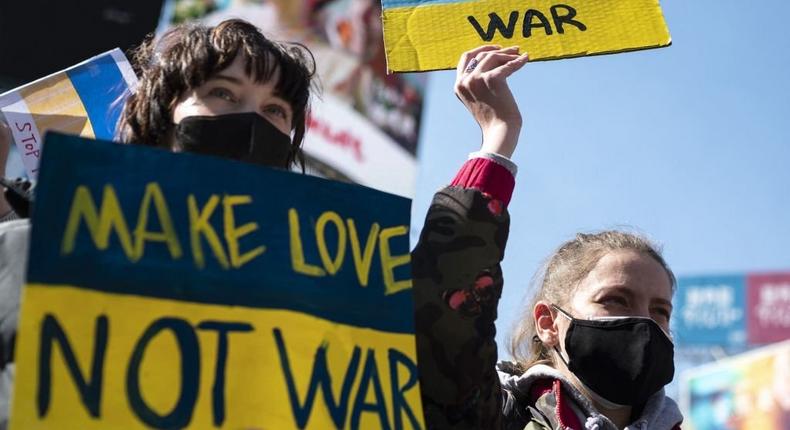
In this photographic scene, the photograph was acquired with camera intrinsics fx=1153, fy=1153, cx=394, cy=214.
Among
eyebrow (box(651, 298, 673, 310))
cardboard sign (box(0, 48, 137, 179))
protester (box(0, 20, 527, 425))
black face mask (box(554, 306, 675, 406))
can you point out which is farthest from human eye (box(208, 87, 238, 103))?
eyebrow (box(651, 298, 673, 310))

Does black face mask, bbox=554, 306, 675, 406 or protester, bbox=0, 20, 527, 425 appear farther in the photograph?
black face mask, bbox=554, 306, 675, 406

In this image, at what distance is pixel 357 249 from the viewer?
1.67 meters

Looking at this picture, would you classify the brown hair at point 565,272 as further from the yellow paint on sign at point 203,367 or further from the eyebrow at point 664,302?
the yellow paint on sign at point 203,367

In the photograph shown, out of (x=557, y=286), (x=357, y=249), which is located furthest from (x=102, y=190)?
(x=557, y=286)

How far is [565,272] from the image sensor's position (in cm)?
264

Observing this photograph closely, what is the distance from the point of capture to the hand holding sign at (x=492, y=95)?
1914 millimetres

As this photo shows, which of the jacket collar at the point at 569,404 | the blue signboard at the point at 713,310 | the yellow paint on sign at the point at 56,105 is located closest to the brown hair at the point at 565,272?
the jacket collar at the point at 569,404

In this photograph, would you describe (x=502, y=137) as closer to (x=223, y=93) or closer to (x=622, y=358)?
(x=223, y=93)

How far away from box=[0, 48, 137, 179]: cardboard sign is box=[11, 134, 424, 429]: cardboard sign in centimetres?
119

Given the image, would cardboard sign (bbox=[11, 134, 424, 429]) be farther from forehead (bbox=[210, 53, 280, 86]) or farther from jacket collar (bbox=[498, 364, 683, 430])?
jacket collar (bbox=[498, 364, 683, 430])

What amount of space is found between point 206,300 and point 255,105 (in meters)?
0.45

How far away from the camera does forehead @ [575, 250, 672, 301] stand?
8.19 ft

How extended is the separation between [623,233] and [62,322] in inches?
64.7

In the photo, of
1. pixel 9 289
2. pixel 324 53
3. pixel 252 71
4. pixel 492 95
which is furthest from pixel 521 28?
pixel 324 53
